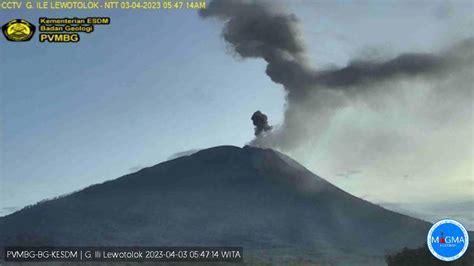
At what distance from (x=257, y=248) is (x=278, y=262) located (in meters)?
33.0

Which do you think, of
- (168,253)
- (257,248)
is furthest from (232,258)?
(257,248)

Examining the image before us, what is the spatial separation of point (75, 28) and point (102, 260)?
15553mm

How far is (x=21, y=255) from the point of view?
133ft

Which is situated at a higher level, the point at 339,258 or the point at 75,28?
the point at 75,28

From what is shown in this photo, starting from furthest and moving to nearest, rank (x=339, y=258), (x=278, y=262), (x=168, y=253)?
(x=339, y=258)
(x=278, y=262)
(x=168, y=253)

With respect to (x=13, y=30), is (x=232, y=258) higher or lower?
lower

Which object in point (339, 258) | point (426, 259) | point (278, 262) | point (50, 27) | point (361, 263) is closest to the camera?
point (50, 27)

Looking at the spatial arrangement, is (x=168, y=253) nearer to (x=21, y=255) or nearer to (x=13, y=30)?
(x=21, y=255)

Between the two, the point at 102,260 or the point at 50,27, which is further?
the point at 102,260

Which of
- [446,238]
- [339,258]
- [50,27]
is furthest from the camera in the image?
[339,258]

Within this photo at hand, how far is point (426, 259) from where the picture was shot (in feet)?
245

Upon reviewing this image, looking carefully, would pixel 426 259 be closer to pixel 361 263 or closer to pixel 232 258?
pixel 232 258

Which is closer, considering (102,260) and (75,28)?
(75,28)

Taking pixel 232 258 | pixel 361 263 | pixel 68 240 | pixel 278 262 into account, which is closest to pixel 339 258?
pixel 361 263
